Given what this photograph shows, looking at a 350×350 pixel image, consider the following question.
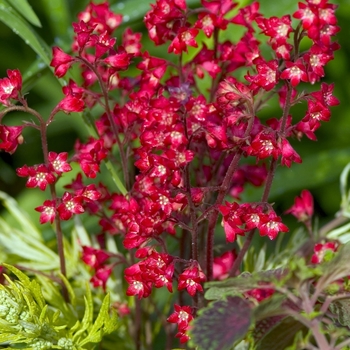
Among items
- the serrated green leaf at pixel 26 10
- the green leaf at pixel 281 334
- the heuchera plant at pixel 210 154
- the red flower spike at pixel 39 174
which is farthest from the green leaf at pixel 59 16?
the green leaf at pixel 281 334

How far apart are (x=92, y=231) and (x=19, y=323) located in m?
0.37

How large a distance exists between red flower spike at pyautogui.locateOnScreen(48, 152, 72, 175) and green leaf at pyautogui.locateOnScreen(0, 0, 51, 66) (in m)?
0.16

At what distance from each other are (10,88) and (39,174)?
0.25 ft

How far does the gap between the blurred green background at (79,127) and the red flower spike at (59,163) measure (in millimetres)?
465

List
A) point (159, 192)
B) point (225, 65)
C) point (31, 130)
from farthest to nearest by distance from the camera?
point (31, 130), point (225, 65), point (159, 192)

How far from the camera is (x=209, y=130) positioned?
1.75 feet

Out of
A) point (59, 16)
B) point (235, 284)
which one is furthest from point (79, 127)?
point (235, 284)

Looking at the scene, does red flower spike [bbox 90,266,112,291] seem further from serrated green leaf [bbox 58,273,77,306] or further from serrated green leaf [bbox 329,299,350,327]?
serrated green leaf [bbox 329,299,350,327]

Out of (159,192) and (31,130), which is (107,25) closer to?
(159,192)

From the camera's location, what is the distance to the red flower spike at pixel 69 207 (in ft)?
1.86

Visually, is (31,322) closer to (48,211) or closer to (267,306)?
(48,211)

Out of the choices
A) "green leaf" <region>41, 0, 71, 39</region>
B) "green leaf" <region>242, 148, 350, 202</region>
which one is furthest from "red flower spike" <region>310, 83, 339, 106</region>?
"green leaf" <region>41, 0, 71, 39</region>

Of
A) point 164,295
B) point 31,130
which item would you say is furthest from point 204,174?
point 31,130

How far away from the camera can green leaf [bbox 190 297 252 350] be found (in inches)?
16.5
